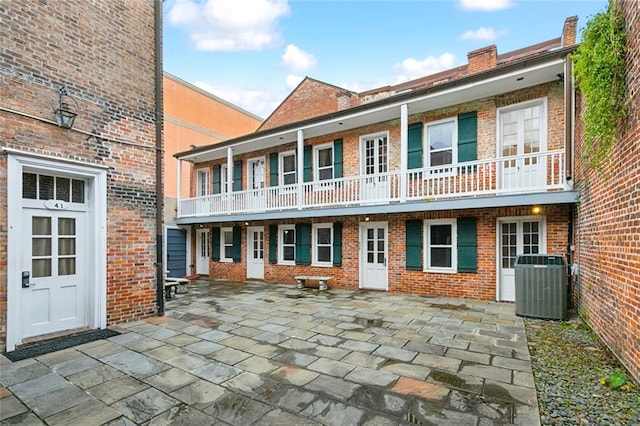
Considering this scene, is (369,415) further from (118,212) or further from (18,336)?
(118,212)

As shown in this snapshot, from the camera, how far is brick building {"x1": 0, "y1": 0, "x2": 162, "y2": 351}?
Answer: 14.6 feet

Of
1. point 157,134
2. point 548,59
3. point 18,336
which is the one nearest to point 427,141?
point 548,59

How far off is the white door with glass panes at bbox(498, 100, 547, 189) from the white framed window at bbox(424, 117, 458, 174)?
1111 mm

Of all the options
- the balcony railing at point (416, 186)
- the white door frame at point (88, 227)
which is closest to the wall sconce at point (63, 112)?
the white door frame at point (88, 227)

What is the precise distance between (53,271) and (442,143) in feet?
29.8

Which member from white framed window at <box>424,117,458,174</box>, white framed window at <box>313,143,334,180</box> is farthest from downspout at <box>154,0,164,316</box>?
white framed window at <box>424,117,458,174</box>

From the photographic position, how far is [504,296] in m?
7.97

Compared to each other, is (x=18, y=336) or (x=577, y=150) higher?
(x=577, y=150)

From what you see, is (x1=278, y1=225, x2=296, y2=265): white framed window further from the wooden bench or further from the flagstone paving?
the flagstone paving

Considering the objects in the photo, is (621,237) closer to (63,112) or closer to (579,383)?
(579,383)

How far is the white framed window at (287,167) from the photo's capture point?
1203 centimetres

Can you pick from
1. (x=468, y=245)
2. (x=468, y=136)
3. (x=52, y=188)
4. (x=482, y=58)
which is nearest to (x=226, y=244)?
(x=52, y=188)

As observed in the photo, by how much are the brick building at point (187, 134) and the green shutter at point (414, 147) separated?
9.40 meters

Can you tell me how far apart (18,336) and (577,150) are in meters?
10.0
